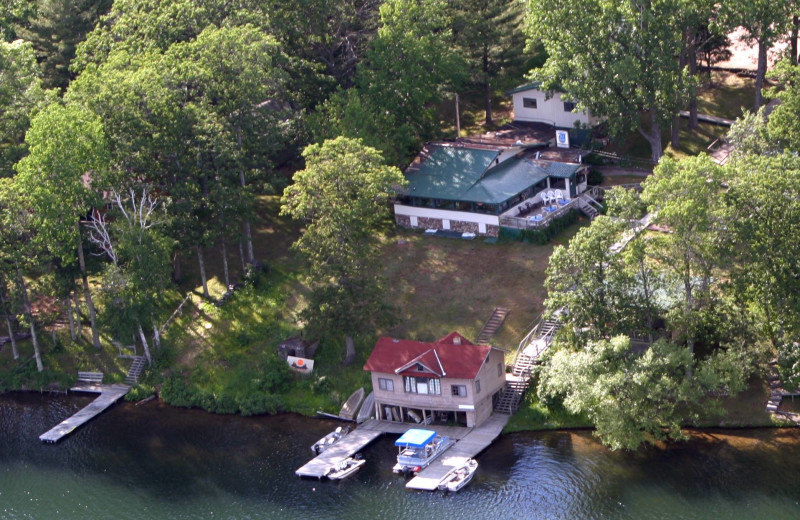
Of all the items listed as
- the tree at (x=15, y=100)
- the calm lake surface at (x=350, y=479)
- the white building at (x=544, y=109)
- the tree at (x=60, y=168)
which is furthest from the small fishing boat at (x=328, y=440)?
the white building at (x=544, y=109)

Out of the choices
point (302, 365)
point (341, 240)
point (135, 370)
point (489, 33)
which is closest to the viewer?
point (341, 240)

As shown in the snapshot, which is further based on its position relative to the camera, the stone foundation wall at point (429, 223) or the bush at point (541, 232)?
the stone foundation wall at point (429, 223)

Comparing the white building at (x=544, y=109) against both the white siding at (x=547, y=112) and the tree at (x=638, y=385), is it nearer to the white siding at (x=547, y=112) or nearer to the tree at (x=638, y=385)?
the white siding at (x=547, y=112)

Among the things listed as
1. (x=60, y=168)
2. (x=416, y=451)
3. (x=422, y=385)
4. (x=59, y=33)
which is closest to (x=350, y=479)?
(x=416, y=451)

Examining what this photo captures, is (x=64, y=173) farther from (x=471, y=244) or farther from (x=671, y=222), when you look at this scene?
(x=671, y=222)

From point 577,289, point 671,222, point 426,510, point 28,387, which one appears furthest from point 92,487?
point 671,222

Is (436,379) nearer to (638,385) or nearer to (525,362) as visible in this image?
(525,362)

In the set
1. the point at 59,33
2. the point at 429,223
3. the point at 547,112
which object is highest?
the point at 59,33
